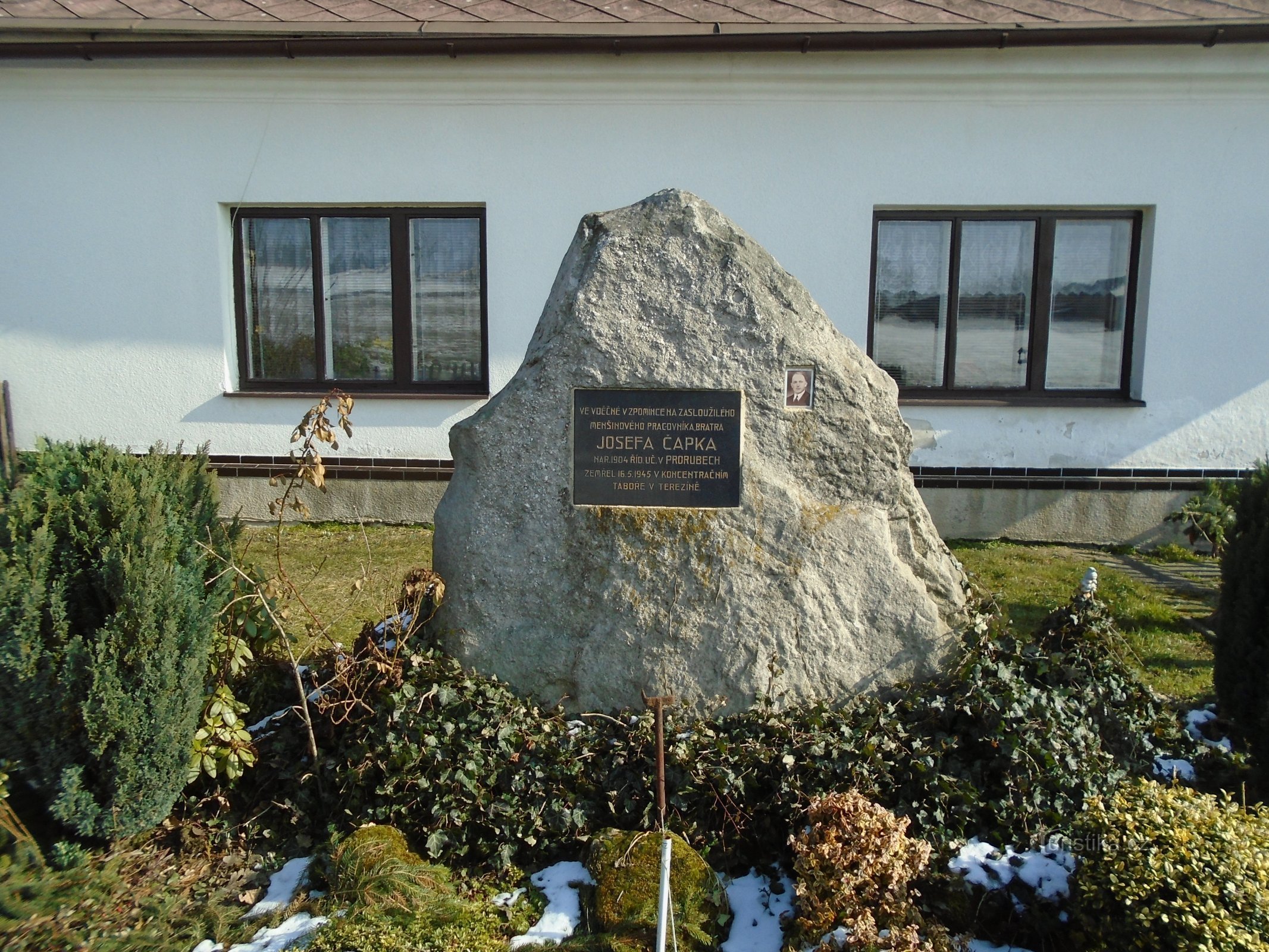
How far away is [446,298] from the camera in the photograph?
314 inches

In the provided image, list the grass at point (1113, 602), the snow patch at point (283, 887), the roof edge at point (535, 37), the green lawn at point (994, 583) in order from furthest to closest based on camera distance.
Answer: the roof edge at point (535, 37), the green lawn at point (994, 583), the grass at point (1113, 602), the snow patch at point (283, 887)

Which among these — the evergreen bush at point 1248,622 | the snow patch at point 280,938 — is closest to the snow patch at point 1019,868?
the evergreen bush at point 1248,622

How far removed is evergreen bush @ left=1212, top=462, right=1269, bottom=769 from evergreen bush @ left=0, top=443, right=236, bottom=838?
13.2 feet

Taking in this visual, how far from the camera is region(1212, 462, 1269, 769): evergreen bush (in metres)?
3.53

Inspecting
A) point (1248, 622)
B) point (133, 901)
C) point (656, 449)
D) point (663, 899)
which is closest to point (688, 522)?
point (656, 449)

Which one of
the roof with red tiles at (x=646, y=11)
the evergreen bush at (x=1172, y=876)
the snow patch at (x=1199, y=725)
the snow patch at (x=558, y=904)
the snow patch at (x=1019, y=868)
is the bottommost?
the snow patch at (x=558, y=904)

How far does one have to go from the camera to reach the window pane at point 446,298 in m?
7.84

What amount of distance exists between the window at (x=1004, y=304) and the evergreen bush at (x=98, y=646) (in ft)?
20.1

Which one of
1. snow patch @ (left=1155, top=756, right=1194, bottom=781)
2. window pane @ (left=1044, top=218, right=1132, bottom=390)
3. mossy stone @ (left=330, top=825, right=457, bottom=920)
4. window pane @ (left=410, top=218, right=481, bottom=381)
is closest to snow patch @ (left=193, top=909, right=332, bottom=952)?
mossy stone @ (left=330, top=825, right=457, bottom=920)

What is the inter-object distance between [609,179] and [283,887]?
232 inches

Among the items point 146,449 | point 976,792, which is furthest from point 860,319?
point 146,449

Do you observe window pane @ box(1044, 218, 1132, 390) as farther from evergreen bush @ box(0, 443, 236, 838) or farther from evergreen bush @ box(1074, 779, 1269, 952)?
evergreen bush @ box(0, 443, 236, 838)

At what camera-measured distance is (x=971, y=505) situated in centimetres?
771

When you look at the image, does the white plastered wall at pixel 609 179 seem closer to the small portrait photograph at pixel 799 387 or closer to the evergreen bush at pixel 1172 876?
the small portrait photograph at pixel 799 387
